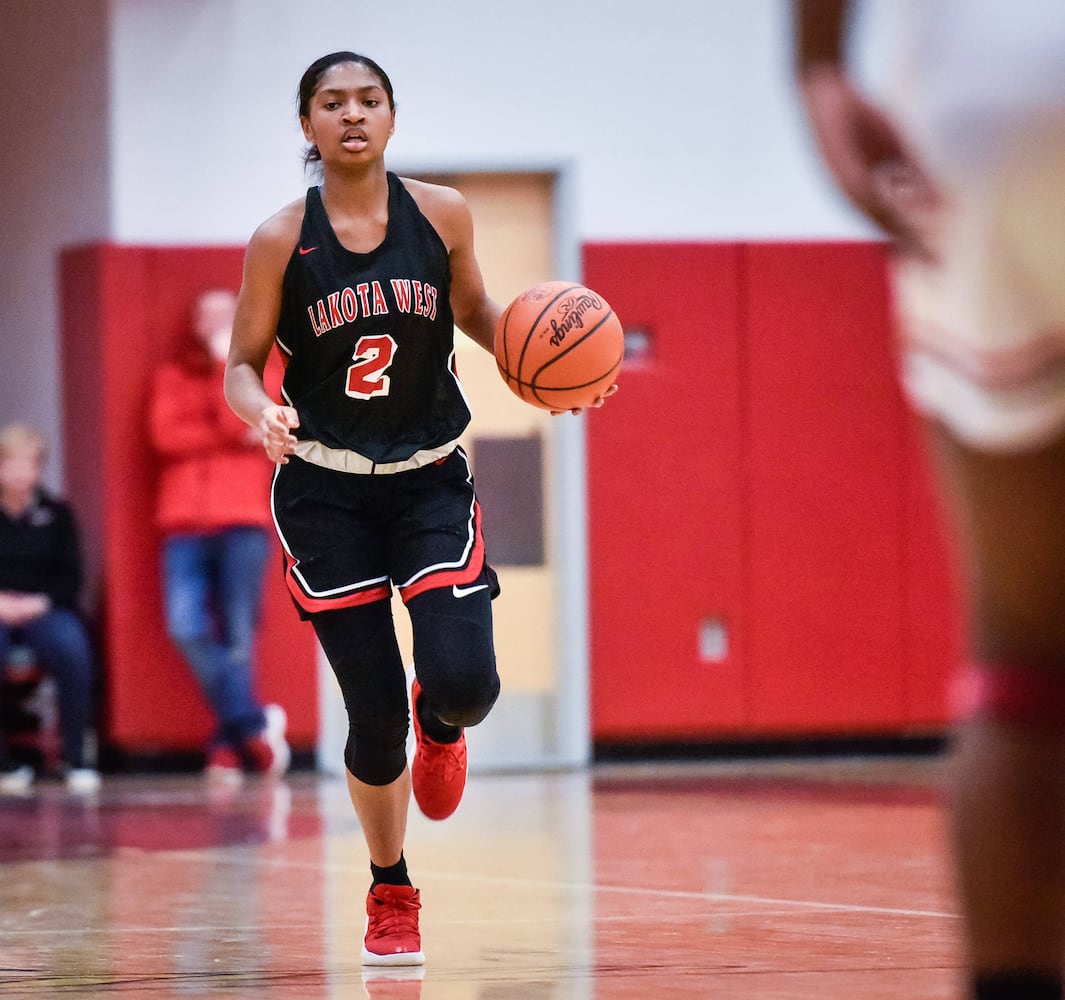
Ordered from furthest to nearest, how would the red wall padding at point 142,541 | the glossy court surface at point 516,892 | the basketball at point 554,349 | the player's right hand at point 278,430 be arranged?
the red wall padding at point 142,541 → the basketball at point 554,349 → the glossy court surface at point 516,892 → the player's right hand at point 278,430

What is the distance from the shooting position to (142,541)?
8.66 m

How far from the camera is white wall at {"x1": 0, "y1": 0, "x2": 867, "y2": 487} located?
8570 millimetres

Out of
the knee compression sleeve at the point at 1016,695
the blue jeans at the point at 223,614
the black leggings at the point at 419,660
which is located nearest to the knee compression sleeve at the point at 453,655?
the black leggings at the point at 419,660

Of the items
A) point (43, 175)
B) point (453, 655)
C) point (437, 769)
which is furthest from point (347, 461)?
point (43, 175)

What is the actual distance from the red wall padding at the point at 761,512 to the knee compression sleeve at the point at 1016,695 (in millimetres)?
6941

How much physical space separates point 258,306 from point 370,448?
0.35 meters

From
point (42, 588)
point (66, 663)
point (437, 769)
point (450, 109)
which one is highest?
point (450, 109)

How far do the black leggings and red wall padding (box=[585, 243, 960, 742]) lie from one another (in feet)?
16.7

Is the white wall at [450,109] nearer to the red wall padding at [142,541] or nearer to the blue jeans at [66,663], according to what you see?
the red wall padding at [142,541]

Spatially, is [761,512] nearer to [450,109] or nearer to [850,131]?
[450,109]

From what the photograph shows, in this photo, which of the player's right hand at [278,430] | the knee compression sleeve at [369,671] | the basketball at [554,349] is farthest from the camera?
the basketball at [554,349]

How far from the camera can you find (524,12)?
8797 millimetres

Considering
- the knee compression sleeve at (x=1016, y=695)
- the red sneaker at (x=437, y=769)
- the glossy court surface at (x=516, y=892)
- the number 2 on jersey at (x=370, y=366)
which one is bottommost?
the glossy court surface at (x=516, y=892)

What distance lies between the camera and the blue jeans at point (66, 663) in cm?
831
